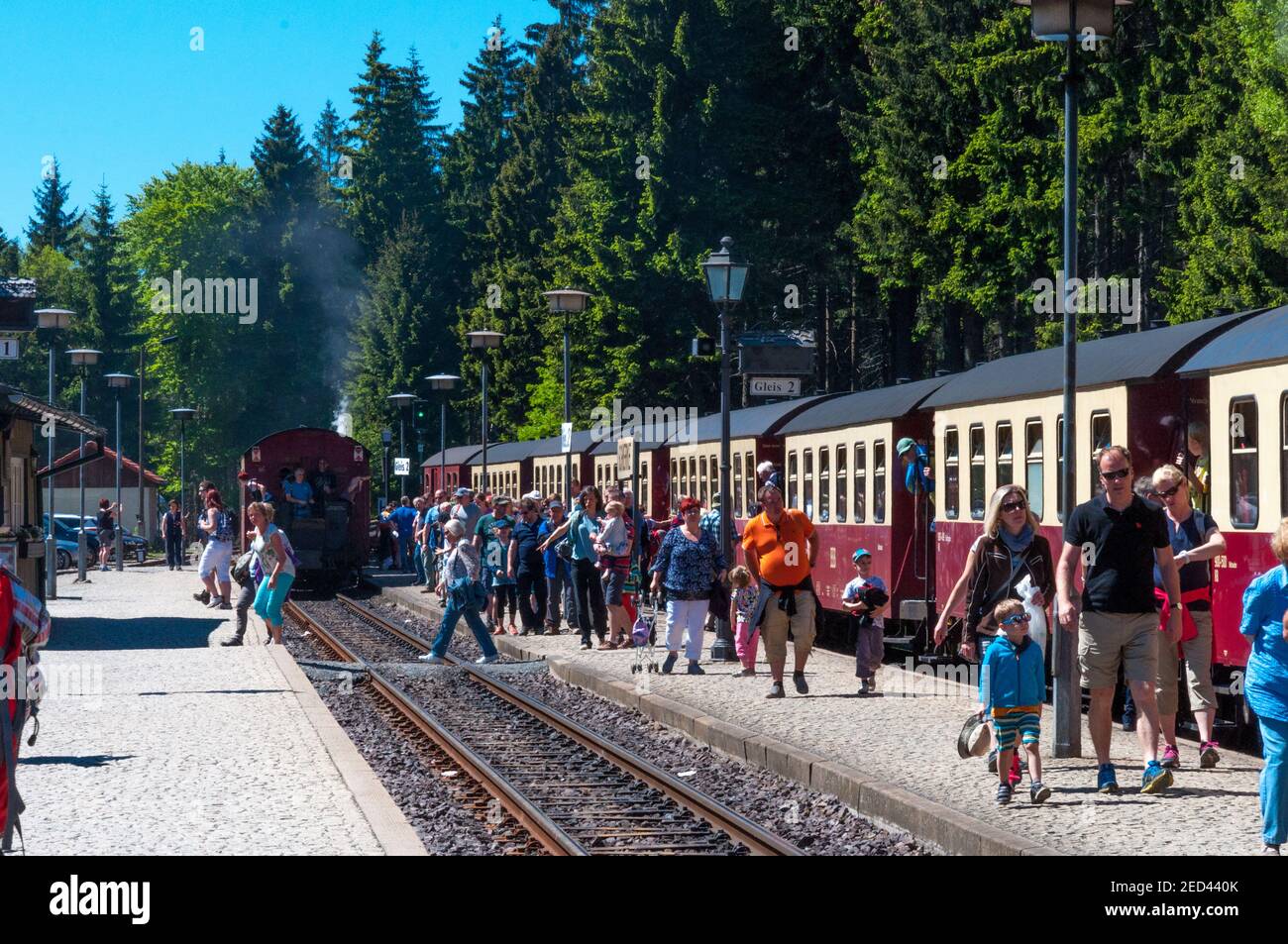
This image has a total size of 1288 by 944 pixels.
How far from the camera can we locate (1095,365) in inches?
650

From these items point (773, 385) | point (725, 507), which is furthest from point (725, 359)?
point (773, 385)

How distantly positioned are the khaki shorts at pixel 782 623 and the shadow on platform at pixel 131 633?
31.0ft

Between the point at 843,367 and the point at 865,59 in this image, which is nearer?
the point at 865,59

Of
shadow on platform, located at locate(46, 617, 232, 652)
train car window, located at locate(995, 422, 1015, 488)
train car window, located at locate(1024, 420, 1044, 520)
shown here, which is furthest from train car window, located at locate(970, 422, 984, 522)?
shadow on platform, located at locate(46, 617, 232, 652)

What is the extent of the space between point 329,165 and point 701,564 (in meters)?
95.0

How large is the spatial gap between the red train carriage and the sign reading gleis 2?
1653 centimetres

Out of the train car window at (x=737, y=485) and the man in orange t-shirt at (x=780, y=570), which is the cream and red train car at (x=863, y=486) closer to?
the train car window at (x=737, y=485)

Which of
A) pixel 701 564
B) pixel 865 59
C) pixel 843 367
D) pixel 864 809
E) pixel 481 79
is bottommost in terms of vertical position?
pixel 864 809

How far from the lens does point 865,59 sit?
58.2 metres

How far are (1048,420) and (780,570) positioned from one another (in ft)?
8.97

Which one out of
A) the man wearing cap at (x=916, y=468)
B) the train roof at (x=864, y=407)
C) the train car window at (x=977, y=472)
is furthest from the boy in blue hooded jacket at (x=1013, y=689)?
the train roof at (x=864, y=407)
